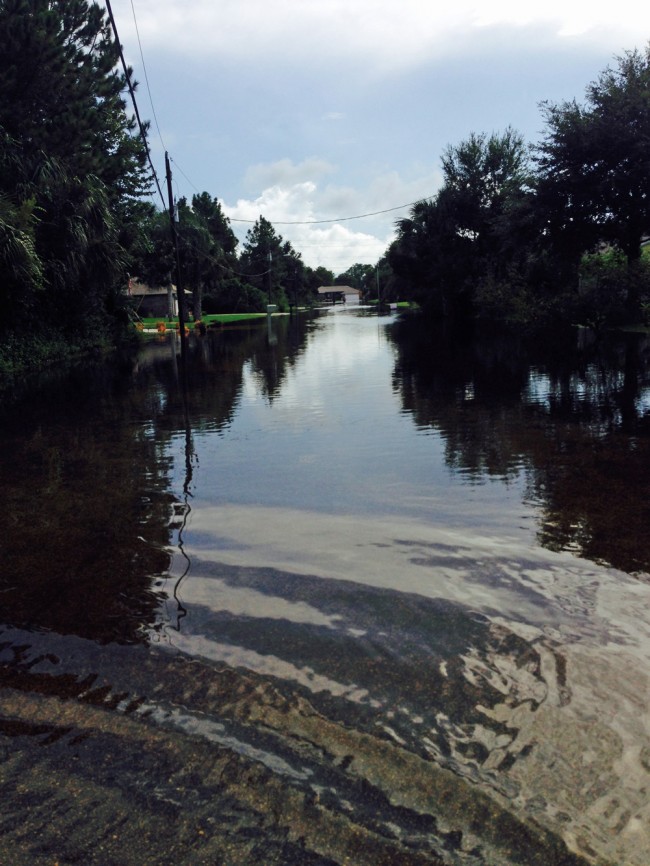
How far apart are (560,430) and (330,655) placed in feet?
22.7

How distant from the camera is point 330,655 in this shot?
385 cm

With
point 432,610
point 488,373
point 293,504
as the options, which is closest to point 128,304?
point 488,373

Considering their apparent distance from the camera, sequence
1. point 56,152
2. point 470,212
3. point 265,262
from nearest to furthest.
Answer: point 56,152 → point 470,212 → point 265,262

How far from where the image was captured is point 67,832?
8.46 feet

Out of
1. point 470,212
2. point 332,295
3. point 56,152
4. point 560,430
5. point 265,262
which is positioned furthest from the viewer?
point 332,295

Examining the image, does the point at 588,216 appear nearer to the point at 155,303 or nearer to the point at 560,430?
the point at 560,430

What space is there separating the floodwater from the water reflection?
2.3 inches

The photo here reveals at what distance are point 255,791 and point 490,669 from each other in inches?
58.5

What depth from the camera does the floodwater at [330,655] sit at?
8.53 ft

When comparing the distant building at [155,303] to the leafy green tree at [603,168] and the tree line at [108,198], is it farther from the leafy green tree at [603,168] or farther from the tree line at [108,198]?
the leafy green tree at [603,168]

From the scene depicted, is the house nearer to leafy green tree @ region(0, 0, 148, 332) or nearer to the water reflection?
leafy green tree @ region(0, 0, 148, 332)

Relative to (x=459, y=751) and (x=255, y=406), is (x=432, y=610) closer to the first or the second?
(x=459, y=751)

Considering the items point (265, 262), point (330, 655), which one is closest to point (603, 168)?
point (330, 655)

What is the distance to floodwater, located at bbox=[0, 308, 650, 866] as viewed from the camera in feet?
8.53
